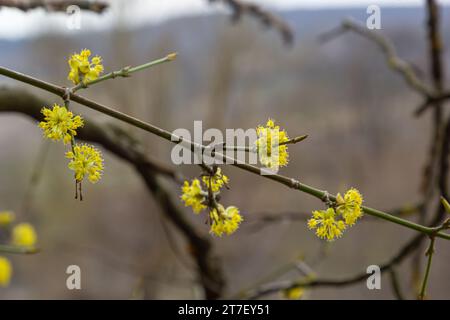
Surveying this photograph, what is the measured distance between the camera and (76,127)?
32 cm

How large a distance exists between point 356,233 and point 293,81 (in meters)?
1.10

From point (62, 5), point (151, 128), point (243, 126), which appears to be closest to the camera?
point (151, 128)

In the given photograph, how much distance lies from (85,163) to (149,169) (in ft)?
1.45

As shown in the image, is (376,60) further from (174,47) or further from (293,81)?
(174,47)

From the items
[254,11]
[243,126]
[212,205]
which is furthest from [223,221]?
[243,126]

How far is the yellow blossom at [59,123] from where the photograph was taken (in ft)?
1.01

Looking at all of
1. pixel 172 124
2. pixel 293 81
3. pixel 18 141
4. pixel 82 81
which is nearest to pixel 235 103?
pixel 172 124

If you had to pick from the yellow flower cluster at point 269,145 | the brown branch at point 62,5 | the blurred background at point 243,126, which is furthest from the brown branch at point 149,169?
the blurred background at point 243,126

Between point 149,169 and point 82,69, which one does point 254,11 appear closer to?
point 149,169

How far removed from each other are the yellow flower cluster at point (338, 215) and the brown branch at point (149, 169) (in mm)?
396

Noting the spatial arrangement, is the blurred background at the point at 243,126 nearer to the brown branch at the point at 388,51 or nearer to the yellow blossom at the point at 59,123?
the brown branch at the point at 388,51

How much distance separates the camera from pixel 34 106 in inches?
22.4

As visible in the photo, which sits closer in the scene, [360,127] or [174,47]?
[174,47]
